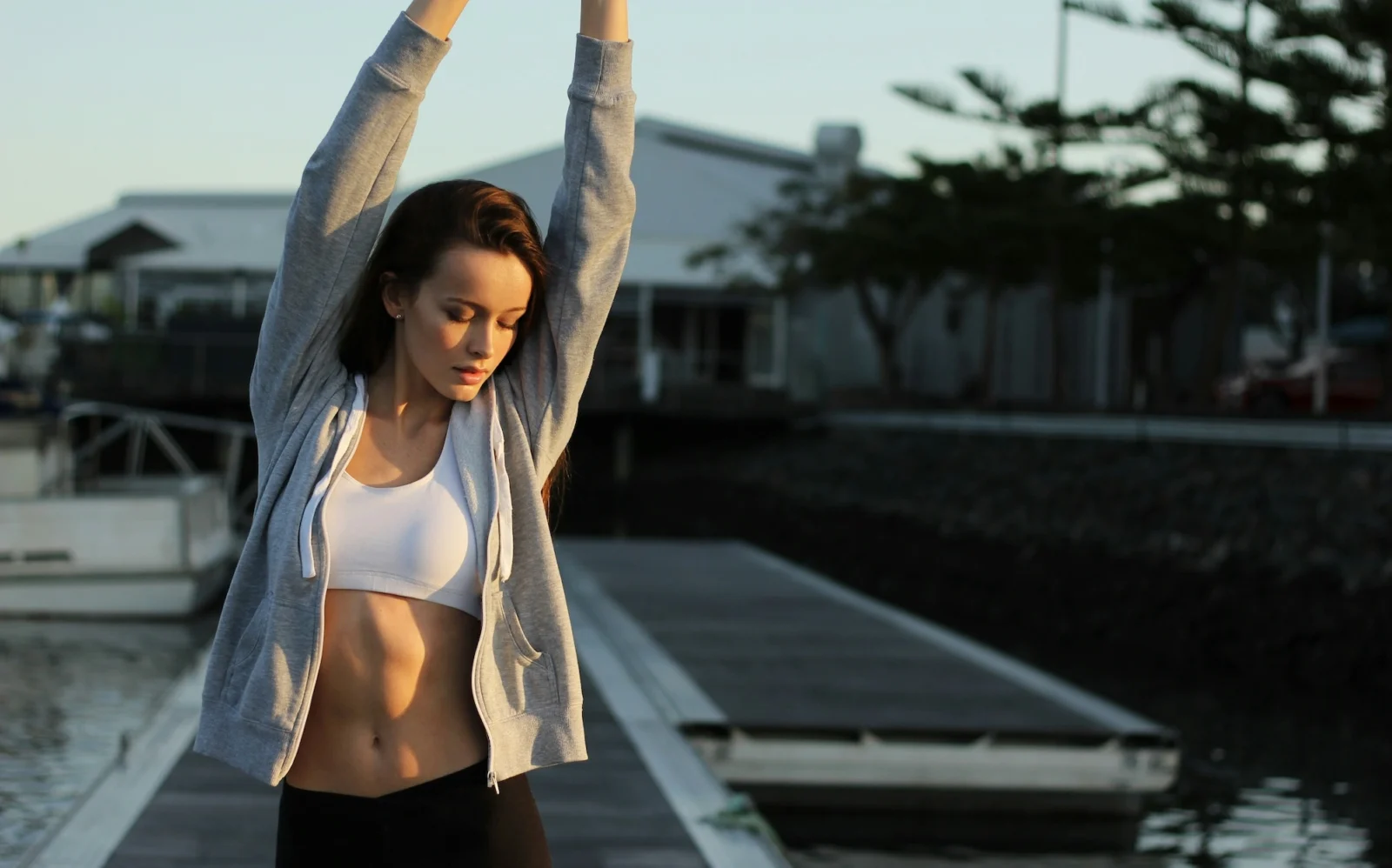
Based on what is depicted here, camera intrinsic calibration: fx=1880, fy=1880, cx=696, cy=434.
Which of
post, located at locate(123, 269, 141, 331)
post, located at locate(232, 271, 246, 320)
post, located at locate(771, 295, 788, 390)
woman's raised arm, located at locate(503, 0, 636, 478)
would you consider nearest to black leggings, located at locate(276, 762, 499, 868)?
woman's raised arm, located at locate(503, 0, 636, 478)

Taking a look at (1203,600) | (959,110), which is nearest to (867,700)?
(1203,600)

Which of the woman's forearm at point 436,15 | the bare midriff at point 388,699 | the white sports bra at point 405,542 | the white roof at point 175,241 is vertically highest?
the white roof at point 175,241

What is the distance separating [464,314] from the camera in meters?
2.07

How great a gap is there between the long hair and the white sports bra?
0.18 metres

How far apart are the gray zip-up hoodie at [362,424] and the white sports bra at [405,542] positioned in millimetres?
22

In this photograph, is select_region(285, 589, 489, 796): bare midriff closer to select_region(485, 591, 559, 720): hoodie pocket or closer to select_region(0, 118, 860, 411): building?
select_region(485, 591, 559, 720): hoodie pocket

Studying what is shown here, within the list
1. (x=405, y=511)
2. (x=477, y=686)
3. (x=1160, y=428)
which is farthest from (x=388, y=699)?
(x=1160, y=428)

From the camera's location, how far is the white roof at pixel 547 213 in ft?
110

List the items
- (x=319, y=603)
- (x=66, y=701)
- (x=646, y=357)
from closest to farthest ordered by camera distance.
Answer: (x=319, y=603)
(x=66, y=701)
(x=646, y=357)

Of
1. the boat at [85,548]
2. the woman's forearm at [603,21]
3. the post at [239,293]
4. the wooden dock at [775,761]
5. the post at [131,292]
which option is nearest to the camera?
the woman's forearm at [603,21]

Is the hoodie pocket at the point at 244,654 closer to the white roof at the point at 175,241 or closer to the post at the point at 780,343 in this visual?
the white roof at the point at 175,241

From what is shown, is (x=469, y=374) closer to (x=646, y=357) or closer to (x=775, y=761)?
(x=775, y=761)

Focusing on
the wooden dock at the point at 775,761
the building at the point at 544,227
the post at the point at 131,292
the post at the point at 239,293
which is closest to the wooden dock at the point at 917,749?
the wooden dock at the point at 775,761

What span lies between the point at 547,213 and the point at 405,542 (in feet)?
113
